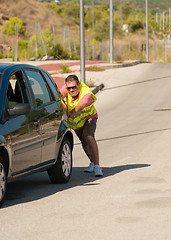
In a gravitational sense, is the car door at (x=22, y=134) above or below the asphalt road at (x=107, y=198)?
above

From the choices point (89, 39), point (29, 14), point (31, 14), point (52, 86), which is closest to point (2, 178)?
point (52, 86)

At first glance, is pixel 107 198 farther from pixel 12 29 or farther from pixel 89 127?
pixel 12 29

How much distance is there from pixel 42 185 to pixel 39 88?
1.36 meters

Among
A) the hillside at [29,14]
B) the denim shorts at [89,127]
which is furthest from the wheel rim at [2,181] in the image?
the hillside at [29,14]

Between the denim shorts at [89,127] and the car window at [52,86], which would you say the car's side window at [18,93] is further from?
the denim shorts at [89,127]

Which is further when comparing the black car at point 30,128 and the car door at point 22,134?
the car door at point 22,134

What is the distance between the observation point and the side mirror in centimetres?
744

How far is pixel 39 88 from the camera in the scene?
901cm

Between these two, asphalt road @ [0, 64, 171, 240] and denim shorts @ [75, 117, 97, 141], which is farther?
denim shorts @ [75, 117, 97, 141]

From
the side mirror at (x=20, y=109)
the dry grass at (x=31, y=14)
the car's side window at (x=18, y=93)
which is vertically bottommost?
the side mirror at (x=20, y=109)

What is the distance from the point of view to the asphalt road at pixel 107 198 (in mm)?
6133

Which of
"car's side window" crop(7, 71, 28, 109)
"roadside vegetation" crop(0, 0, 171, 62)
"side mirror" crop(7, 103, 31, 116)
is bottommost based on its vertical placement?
"roadside vegetation" crop(0, 0, 171, 62)

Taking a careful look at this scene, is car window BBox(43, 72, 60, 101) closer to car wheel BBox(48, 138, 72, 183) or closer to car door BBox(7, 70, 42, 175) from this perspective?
car wheel BBox(48, 138, 72, 183)

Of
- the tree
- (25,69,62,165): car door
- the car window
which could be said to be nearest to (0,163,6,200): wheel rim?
(25,69,62,165): car door
